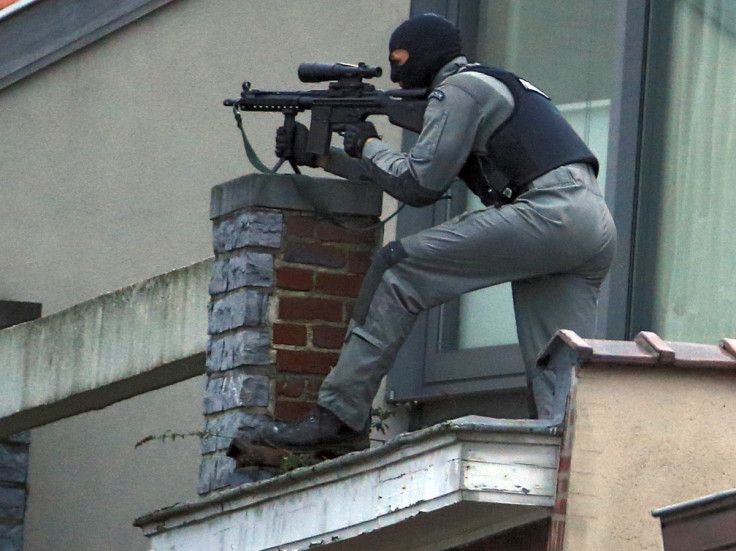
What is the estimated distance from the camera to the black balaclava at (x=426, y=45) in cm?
602

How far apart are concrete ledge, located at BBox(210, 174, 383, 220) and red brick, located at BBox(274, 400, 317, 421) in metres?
0.68

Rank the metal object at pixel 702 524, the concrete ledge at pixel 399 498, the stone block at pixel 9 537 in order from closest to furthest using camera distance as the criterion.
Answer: the metal object at pixel 702 524, the concrete ledge at pixel 399 498, the stone block at pixel 9 537

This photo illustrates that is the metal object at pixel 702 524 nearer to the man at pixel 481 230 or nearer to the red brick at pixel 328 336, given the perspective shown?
the man at pixel 481 230

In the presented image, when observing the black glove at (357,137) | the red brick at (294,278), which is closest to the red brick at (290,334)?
the red brick at (294,278)

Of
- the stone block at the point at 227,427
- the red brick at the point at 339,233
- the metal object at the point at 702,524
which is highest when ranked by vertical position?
the red brick at the point at 339,233

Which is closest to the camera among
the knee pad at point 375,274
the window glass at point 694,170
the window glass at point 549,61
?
the knee pad at point 375,274

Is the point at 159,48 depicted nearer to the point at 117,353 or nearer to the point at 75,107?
the point at 75,107

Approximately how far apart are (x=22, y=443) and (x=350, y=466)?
15.7ft

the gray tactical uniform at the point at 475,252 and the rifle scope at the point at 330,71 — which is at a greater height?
the rifle scope at the point at 330,71

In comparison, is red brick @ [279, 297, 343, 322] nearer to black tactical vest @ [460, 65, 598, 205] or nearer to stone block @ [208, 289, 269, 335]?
stone block @ [208, 289, 269, 335]

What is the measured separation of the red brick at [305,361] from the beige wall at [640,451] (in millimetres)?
1599

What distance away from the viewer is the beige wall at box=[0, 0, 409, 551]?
9.38m

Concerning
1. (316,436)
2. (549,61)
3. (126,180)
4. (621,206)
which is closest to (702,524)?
(316,436)

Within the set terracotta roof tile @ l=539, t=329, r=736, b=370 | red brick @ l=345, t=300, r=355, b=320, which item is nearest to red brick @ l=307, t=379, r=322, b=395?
red brick @ l=345, t=300, r=355, b=320
